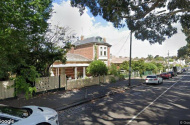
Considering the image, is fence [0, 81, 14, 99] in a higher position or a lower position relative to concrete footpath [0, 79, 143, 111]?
higher

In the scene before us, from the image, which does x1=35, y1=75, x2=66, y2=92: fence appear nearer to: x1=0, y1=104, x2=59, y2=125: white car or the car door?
x1=0, y1=104, x2=59, y2=125: white car

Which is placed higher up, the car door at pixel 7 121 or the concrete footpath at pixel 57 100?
the car door at pixel 7 121

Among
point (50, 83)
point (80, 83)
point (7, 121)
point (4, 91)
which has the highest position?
point (7, 121)

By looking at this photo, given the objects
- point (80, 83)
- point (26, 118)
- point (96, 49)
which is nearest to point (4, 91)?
point (26, 118)

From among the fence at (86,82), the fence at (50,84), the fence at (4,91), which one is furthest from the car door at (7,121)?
the fence at (86,82)

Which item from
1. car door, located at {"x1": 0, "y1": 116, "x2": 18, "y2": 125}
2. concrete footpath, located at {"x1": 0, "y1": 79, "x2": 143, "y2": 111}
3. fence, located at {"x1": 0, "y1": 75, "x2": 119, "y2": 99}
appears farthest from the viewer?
fence, located at {"x1": 0, "y1": 75, "x2": 119, "y2": 99}

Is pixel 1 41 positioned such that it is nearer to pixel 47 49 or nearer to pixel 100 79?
pixel 47 49

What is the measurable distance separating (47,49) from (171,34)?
37.8ft

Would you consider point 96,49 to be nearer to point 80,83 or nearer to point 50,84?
point 80,83

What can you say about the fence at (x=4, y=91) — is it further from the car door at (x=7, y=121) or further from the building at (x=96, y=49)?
the building at (x=96, y=49)

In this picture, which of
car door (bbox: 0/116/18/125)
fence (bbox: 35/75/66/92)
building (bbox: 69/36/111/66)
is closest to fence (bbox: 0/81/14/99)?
→ fence (bbox: 35/75/66/92)

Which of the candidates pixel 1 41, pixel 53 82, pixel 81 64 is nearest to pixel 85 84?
pixel 53 82

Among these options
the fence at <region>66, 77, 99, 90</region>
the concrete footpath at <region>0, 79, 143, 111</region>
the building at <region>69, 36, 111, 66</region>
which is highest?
the building at <region>69, 36, 111, 66</region>

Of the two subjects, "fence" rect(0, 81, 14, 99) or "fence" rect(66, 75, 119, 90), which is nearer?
"fence" rect(0, 81, 14, 99)
